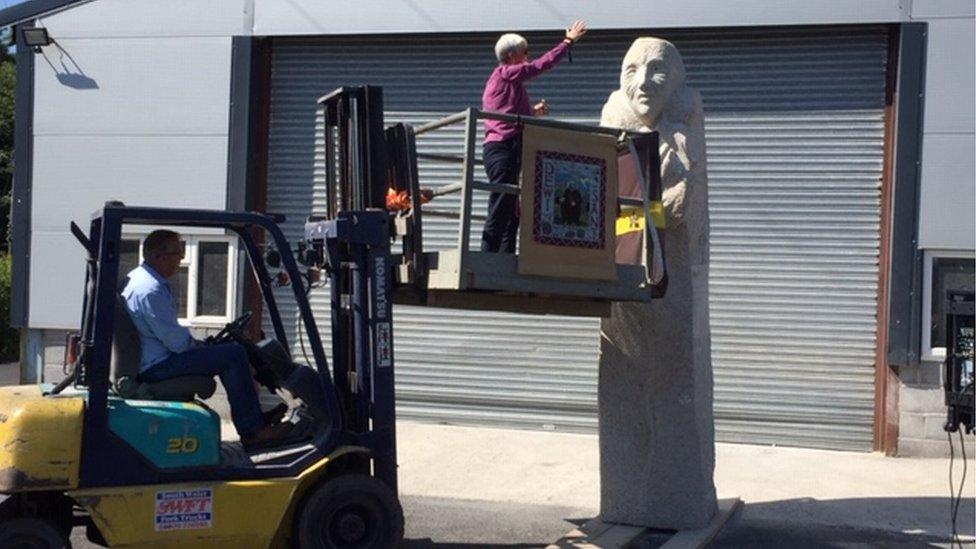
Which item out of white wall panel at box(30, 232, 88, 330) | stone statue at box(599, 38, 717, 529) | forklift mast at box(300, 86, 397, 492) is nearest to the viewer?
forklift mast at box(300, 86, 397, 492)

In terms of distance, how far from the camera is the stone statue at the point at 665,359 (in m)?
9.47

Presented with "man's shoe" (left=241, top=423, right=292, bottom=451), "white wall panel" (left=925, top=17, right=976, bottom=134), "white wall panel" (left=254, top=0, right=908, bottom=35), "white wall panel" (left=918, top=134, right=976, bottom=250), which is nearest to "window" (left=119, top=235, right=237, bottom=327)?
"white wall panel" (left=254, top=0, right=908, bottom=35)

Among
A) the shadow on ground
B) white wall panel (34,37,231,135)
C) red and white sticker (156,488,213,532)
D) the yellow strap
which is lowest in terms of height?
the shadow on ground

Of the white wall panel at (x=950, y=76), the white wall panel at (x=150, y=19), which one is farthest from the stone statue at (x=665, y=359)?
the white wall panel at (x=150, y=19)

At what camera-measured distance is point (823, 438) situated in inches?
511

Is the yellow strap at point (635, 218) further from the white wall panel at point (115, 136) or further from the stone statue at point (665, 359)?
the white wall panel at point (115, 136)

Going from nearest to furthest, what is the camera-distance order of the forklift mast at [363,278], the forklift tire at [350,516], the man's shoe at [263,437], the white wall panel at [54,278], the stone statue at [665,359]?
1. the forklift tire at [350,516]
2. the man's shoe at [263,437]
3. the forklift mast at [363,278]
4. the stone statue at [665,359]
5. the white wall panel at [54,278]

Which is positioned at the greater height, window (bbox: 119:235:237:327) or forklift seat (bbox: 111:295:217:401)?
window (bbox: 119:235:237:327)

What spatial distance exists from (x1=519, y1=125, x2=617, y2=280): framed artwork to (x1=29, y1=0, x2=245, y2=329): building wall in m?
6.58

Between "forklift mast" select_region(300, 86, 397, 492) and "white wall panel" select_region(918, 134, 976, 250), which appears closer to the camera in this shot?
"forklift mast" select_region(300, 86, 397, 492)

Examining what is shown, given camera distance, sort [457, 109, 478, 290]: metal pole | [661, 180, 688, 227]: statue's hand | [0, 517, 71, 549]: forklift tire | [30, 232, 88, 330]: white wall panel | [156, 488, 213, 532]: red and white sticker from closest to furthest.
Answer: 1. [0, 517, 71, 549]: forklift tire
2. [156, 488, 213, 532]: red and white sticker
3. [457, 109, 478, 290]: metal pole
4. [661, 180, 688, 227]: statue's hand
5. [30, 232, 88, 330]: white wall panel

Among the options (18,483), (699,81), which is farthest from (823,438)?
(18,483)

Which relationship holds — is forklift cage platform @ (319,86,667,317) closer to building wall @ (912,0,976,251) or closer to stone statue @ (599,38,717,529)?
stone statue @ (599,38,717,529)

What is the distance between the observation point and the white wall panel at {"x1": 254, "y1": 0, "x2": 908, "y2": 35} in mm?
12758
